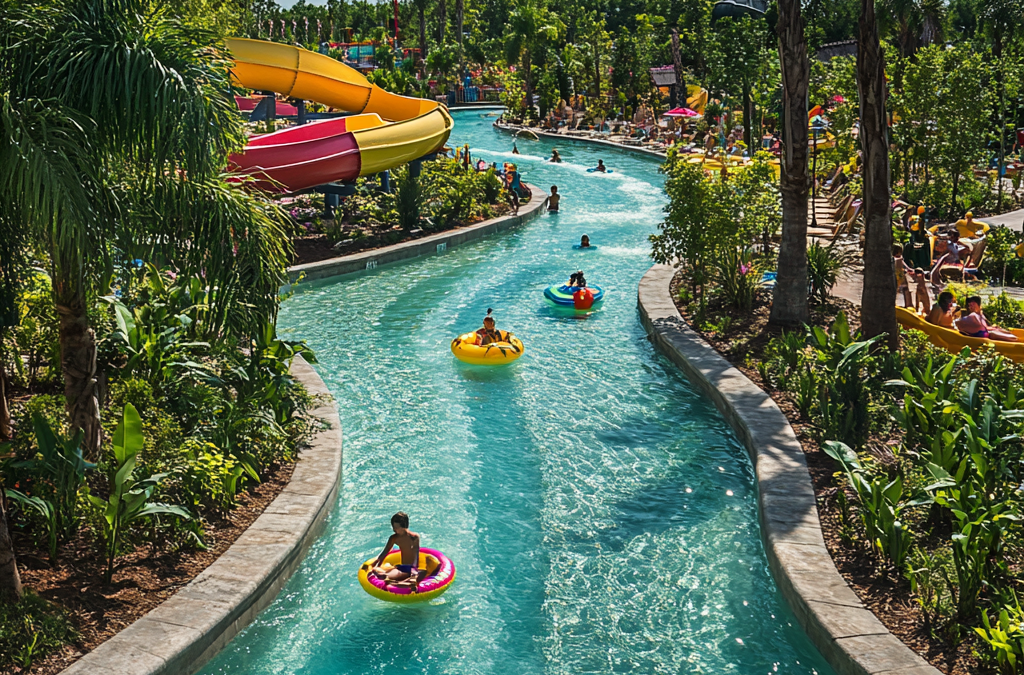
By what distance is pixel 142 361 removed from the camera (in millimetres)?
10266

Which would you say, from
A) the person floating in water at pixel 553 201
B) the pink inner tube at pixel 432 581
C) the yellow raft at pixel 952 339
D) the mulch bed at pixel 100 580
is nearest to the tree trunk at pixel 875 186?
the yellow raft at pixel 952 339

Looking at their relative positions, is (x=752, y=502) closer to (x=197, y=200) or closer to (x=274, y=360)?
(x=274, y=360)

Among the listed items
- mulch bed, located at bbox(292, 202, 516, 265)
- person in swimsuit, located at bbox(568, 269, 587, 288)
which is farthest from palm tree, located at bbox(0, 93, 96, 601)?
mulch bed, located at bbox(292, 202, 516, 265)

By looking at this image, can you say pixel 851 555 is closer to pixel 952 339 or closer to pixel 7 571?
pixel 952 339

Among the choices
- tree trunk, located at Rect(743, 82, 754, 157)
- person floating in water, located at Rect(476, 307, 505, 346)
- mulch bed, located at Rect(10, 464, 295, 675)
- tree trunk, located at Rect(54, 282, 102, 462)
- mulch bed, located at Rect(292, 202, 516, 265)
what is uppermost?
tree trunk, located at Rect(743, 82, 754, 157)

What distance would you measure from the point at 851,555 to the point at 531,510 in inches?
128

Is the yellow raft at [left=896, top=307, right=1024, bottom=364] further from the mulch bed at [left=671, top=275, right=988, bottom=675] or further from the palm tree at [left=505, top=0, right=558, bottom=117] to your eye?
the palm tree at [left=505, top=0, right=558, bottom=117]

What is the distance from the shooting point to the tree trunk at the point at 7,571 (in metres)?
6.80

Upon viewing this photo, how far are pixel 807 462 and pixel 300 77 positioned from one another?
2202 centimetres

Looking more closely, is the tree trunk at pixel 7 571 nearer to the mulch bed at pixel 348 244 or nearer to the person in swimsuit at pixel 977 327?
the person in swimsuit at pixel 977 327

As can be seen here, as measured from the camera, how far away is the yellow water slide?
66.6 ft

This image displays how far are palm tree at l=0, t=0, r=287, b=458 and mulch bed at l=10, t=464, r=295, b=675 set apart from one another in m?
1.52

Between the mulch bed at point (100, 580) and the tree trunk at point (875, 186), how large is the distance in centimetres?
855

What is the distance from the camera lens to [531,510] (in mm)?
10109
